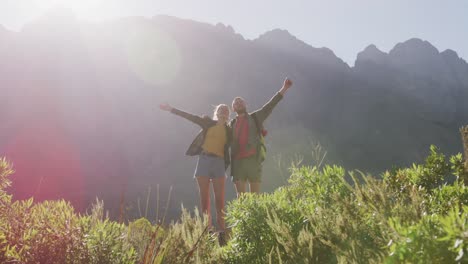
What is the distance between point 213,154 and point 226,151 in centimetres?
34

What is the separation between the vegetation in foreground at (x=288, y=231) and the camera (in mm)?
1369

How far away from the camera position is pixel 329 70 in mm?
126312

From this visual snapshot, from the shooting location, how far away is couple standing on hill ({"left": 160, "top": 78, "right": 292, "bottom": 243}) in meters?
7.28

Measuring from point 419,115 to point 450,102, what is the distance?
14.4 meters

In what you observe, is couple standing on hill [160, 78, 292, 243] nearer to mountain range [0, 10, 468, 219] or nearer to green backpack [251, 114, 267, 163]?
green backpack [251, 114, 267, 163]

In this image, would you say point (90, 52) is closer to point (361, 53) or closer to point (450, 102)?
point (361, 53)

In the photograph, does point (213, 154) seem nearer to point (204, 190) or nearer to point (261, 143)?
point (204, 190)

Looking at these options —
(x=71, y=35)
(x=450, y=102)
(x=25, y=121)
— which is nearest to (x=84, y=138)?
(x=25, y=121)

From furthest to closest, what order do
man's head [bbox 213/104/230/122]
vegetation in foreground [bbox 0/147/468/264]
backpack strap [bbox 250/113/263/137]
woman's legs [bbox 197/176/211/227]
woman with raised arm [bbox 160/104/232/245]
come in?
man's head [bbox 213/104/230/122] → backpack strap [bbox 250/113/263/137] → woman with raised arm [bbox 160/104/232/245] → woman's legs [bbox 197/176/211/227] → vegetation in foreground [bbox 0/147/468/264]

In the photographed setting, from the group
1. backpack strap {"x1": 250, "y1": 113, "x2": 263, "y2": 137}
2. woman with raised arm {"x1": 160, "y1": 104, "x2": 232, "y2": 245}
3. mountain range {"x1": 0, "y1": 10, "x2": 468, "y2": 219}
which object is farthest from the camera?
mountain range {"x1": 0, "y1": 10, "x2": 468, "y2": 219}

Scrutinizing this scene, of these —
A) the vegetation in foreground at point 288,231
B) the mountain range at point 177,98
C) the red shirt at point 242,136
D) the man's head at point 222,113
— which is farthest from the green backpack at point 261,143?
the mountain range at point 177,98

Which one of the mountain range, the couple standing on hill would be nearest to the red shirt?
the couple standing on hill

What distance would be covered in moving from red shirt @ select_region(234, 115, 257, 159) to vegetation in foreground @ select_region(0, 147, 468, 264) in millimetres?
3447

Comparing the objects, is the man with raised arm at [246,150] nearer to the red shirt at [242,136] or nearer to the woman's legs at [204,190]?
the red shirt at [242,136]
